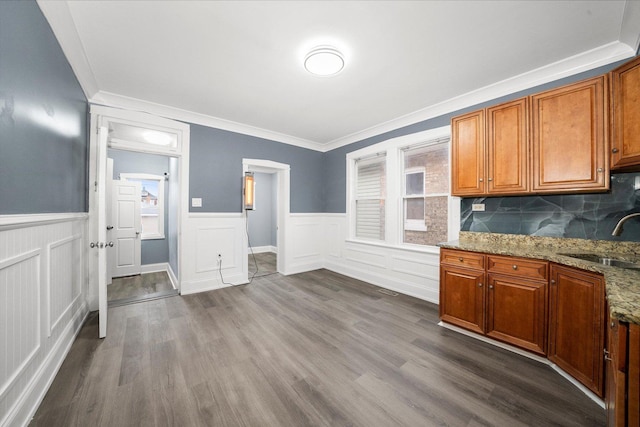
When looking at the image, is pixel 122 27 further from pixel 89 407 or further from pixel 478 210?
pixel 478 210

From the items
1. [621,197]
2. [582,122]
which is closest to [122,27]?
[582,122]

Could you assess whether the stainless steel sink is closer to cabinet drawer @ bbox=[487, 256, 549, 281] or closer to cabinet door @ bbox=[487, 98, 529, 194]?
cabinet drawer @ bbox=[487, 256, 549, 281]

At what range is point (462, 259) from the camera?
244cm

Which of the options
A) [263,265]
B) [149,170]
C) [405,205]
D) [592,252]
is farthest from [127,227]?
[592,252]

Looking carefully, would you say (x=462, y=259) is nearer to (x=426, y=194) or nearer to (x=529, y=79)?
(x=426, y=194)

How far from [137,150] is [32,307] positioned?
91.2 inches

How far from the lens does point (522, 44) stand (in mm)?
2078

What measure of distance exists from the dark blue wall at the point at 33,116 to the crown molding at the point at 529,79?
386 centimetres

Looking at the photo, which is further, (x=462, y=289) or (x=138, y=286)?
(x=138, y=286)

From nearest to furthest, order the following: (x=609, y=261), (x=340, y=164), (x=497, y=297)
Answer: (x=609, y=261), (x=497, y=297), (x=340, y=164)

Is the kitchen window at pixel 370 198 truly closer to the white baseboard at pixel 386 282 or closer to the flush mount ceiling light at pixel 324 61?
the white baseboard at pixel 386 282

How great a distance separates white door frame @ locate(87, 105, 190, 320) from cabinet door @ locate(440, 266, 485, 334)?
362 centimetres

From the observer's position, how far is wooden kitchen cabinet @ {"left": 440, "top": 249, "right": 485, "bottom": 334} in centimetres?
232

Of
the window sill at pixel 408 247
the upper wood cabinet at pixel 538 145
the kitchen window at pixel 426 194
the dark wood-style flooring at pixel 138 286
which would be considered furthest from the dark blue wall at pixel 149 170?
the upper wood cabinet at pixel 538 145
